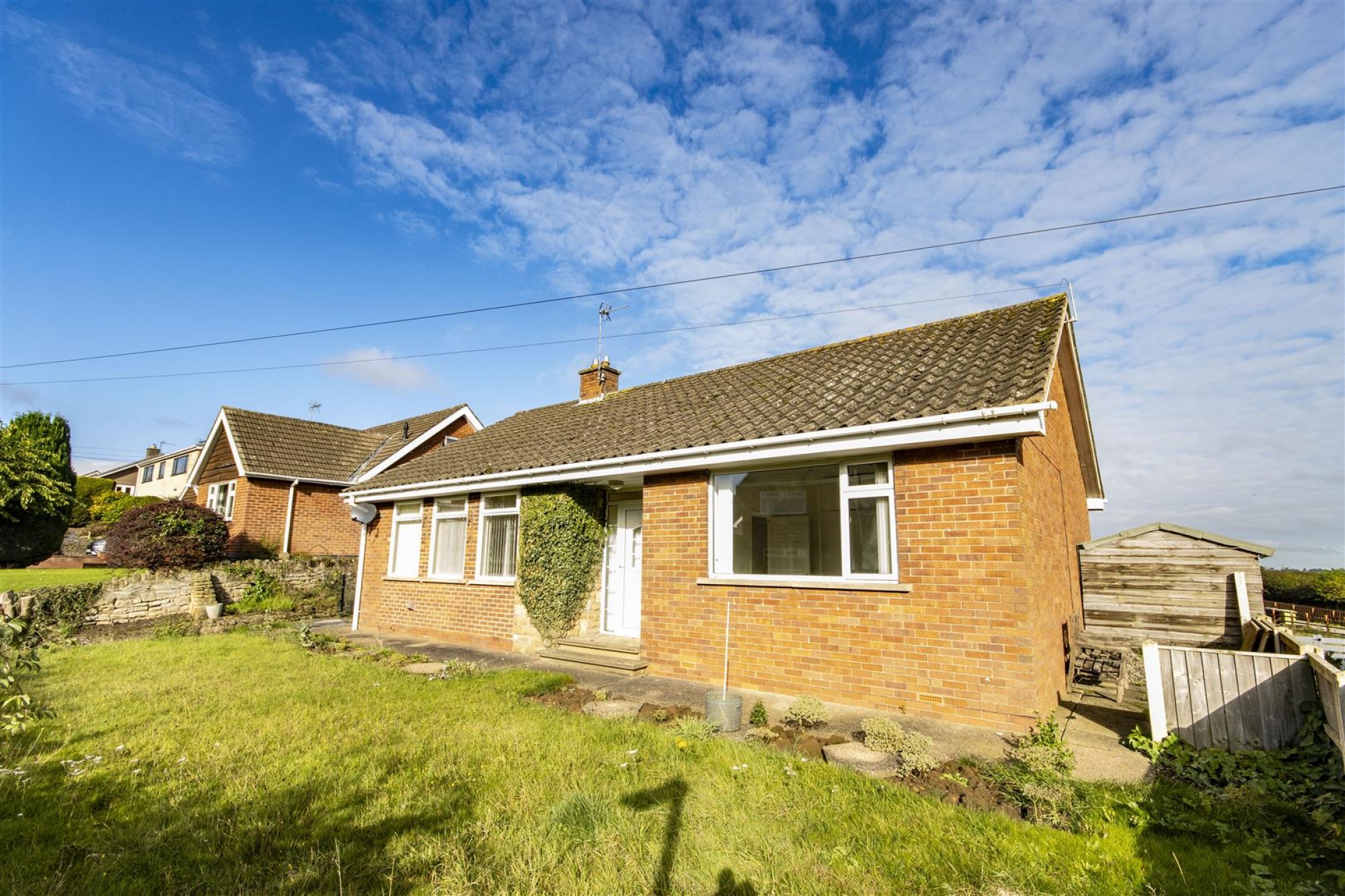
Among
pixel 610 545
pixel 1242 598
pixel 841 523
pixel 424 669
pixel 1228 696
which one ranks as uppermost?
pixel 841 523

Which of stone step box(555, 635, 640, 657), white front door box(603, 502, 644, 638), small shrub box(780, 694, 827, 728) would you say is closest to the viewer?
small shrub box(780, 694, 827, 728)

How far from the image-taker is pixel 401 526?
546 inches

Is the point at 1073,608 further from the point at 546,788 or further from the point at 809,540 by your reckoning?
the point at 546,788

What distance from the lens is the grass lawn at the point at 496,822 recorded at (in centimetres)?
330

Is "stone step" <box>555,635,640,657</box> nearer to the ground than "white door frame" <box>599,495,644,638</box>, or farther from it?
nearer to the ground

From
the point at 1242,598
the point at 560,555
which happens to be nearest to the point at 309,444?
the point at 560,555

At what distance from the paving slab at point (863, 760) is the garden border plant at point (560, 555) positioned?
573 centimetres

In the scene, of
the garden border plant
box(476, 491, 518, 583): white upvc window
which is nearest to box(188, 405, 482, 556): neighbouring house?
box(476, 491, 518, 583): white upvc window

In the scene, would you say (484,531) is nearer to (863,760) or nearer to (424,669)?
(424,669)

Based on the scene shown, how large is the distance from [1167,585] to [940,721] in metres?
6.67

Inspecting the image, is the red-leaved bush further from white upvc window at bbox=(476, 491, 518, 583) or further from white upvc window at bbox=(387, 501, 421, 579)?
white upvc window at bbox=(476, 491, 518, 583)

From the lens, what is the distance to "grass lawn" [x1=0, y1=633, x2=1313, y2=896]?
3305 millimetres

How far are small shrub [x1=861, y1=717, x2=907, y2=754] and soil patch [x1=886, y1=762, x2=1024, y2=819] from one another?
42 centimetres

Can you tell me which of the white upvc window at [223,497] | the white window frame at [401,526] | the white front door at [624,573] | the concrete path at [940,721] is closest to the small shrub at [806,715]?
the concrete path at [940,721]
